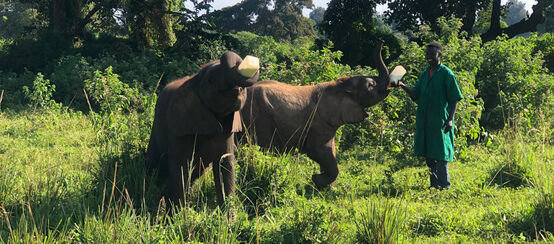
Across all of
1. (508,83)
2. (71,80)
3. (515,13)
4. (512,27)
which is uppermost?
(515,13)

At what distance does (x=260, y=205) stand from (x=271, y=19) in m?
38.3

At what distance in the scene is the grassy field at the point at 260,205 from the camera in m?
3.68

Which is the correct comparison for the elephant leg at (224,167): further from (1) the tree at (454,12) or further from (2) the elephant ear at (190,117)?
(1) the tree at (454,12)

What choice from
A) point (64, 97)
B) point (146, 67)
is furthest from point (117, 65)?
point (64, 97)

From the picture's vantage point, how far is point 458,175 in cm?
689

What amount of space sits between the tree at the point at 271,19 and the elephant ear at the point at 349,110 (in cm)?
3478

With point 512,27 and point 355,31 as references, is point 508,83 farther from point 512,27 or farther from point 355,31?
point 512,27

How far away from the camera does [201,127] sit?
4078 millimetres

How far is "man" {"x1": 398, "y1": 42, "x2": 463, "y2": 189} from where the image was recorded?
5895 millimetres

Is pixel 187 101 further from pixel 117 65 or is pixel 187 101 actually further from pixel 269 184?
pixel 117 65

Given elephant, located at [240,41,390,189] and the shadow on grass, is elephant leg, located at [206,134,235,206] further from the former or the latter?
elephant, located at [240,41,390,189]

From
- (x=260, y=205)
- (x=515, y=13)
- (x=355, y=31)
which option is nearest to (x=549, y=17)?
(x=355, y=31)

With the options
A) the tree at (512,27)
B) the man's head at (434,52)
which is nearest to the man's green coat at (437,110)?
the man's head at (434,52)

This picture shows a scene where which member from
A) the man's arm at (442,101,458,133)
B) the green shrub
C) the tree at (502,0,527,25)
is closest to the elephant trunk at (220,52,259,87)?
the man's arm at (442,101,458,133)
